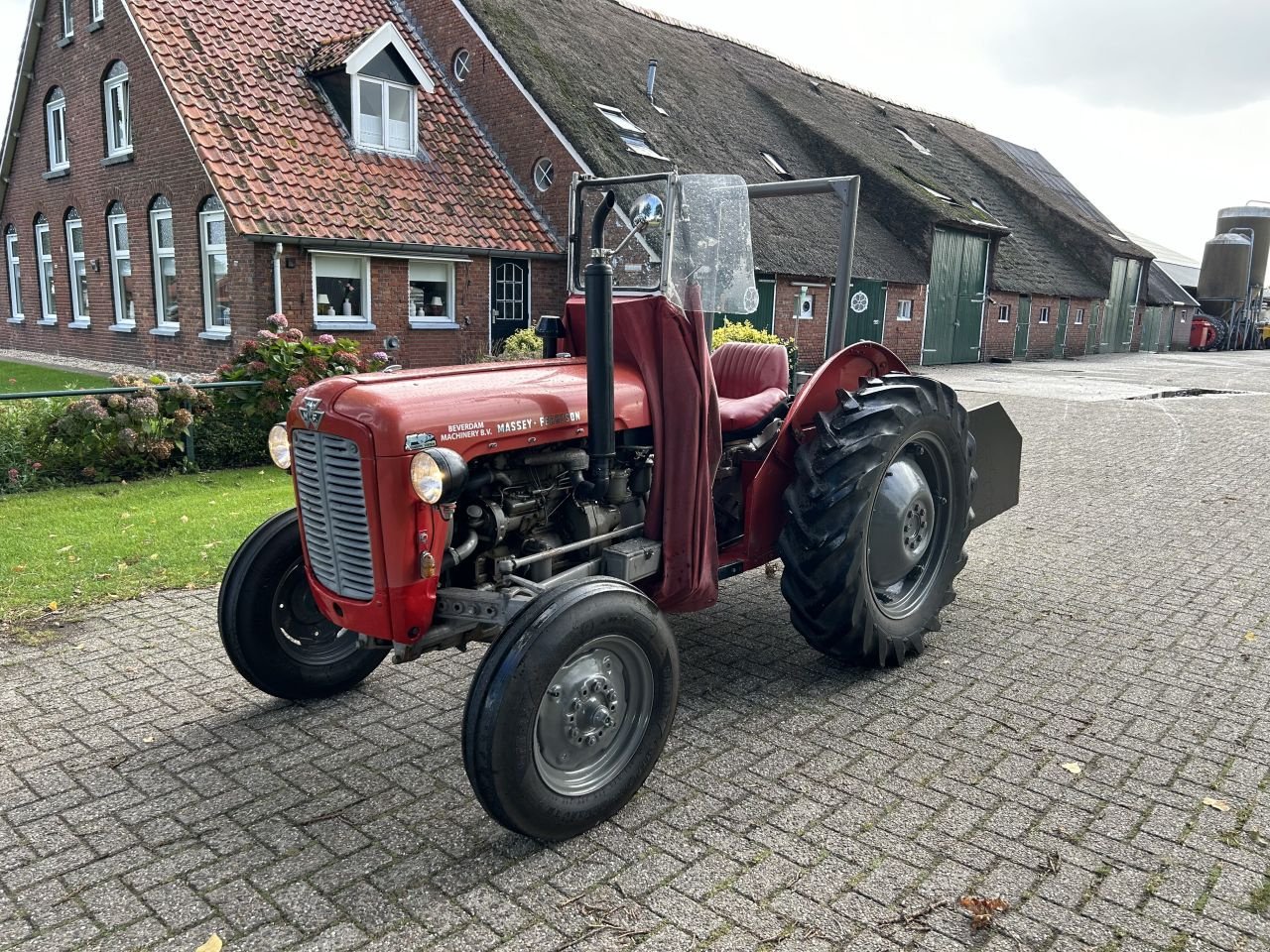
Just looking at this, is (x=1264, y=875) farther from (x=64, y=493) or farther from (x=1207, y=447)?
(x=1207, y=447)

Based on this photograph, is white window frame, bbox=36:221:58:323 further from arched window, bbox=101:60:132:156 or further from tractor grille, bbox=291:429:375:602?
tractor grille, bbox=291:429:375:602

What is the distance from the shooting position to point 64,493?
7.51 metres

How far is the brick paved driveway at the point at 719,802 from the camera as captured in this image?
2691 mm

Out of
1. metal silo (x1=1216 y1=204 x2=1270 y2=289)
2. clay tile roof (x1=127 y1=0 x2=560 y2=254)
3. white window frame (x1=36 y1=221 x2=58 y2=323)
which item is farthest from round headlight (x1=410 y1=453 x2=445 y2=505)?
metal silo (x1=1216 y1=204 x2=1270 y2=289)

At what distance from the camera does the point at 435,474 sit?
3.00 m

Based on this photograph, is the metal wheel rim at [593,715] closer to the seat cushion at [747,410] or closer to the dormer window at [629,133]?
the seat cushion at [747,410]

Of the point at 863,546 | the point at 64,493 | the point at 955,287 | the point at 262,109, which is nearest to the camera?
the point at 863,546

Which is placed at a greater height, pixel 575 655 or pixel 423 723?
pixel 575 655

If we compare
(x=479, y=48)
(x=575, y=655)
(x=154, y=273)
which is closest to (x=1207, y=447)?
(x=575, y=655)

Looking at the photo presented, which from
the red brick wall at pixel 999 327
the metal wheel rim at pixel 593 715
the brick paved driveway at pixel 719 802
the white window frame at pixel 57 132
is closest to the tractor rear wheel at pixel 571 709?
the metal wheel rim at pixel 593 715

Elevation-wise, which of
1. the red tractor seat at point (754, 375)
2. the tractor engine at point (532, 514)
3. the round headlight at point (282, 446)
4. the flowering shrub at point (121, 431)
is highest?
the red tractor seat at point (754, 375)

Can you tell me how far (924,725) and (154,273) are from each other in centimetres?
1539

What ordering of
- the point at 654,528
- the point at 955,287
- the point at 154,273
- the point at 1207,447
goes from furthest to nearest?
the point at 955,287 < the point at 154,273 < the point at 1207,447 < the point at 654,528

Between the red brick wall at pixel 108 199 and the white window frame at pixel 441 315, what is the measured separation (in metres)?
2.41
